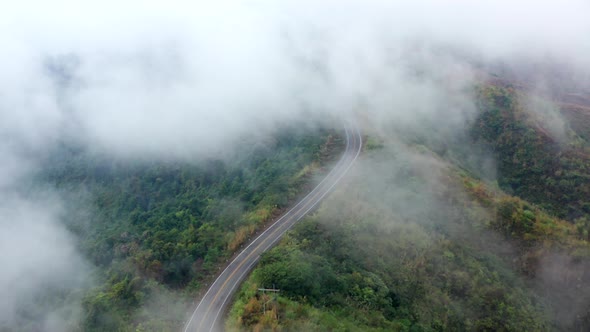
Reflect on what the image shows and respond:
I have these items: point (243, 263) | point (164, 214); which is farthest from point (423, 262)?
point (164, 214)

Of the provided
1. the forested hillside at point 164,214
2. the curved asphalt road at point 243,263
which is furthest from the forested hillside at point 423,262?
the forested hillside at point 164,214

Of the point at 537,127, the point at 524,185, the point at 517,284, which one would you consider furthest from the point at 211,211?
the point at 537,127

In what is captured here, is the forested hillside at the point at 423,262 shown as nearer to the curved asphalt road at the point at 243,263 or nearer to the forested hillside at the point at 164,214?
the curved asphalt road at the point at 243,263

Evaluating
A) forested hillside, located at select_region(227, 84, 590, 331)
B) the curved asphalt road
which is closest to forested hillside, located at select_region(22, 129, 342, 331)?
the curved asphalt road

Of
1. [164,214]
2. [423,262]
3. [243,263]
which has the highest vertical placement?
[423,262]

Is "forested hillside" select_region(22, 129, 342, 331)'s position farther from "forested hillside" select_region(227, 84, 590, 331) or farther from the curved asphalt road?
"forested hillside" select_region(227, 84, 590, 331)

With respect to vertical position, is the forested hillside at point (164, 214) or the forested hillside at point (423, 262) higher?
the forested hillside at point (423, 262)

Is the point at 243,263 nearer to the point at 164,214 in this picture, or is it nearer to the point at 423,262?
the point at 423,262
